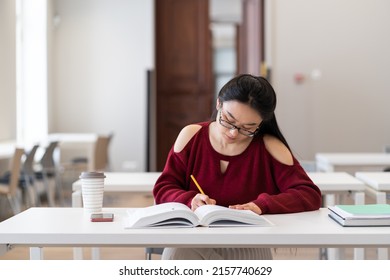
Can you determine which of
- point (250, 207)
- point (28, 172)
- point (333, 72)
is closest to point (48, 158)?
point (28, 172)

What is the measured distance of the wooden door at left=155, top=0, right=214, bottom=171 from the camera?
8430 millimetres

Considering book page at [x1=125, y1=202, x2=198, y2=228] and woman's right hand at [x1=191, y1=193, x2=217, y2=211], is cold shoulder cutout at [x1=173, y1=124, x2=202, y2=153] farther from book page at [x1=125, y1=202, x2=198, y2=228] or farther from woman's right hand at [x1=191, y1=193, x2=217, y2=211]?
book page at [x1=125, y1=202, x2=198, y2=228]

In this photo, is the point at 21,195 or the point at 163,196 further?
the point at 21,195

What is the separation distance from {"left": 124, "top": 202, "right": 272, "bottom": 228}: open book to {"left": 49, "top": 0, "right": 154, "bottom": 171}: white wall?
8438mm

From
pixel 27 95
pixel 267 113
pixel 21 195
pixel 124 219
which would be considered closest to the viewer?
pixel 124 219

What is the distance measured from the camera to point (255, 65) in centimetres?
746

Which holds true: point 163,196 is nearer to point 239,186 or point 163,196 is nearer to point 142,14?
point 239,186

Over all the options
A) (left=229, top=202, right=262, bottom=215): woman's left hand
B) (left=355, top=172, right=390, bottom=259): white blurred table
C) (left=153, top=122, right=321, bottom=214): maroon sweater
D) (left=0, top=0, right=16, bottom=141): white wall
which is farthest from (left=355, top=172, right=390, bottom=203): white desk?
(left=0, top=0, right=16, bottom=141): white wall

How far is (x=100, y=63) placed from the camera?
10430 millimetres

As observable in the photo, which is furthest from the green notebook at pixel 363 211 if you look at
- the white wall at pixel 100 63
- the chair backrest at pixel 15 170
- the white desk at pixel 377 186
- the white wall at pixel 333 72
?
the white wall at pixel 100 63

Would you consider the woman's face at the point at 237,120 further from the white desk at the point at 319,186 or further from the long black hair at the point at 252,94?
the white desk at the point at 319,186

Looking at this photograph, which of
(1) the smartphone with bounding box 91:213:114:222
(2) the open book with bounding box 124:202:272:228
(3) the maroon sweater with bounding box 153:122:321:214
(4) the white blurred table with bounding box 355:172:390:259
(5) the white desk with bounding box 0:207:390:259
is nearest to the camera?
(5) the white desk with bounding box 0:207:390:259

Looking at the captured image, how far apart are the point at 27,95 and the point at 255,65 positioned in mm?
3619
